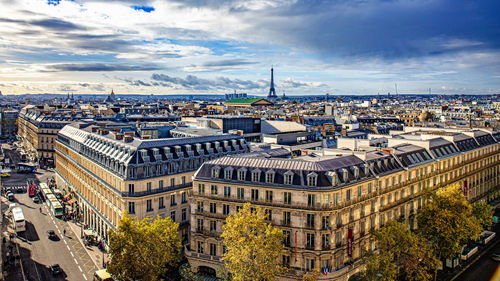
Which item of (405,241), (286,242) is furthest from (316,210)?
(405,241)

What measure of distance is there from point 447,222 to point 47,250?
79248 mm

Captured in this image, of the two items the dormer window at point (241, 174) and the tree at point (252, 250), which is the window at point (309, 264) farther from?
the dormer window at point (241, 174)

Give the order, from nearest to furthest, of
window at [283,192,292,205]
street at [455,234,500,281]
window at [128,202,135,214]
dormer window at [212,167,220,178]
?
window at [283,192,292,205] < dormer window at [212,167,220,178] < street at [455,234,500,281] < window at [128,202,135,214]

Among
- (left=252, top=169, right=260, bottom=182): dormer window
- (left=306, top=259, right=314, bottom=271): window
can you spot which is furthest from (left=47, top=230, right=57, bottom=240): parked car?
(left=306, top=259, right=314, bottom=271): window

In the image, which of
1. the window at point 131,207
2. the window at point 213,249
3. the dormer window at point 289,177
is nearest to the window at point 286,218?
the dormer window at point 289,177

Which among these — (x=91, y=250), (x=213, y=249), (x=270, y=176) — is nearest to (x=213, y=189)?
(x=213, y=249)

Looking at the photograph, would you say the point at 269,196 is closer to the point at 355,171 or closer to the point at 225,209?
the point at 225,209

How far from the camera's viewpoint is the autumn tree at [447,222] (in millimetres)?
73062

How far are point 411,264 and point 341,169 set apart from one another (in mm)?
18181

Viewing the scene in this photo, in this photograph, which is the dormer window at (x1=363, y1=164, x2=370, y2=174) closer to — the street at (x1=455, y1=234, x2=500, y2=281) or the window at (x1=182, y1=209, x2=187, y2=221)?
the street at (x1=455, y1=234, x2=500, y2=281)

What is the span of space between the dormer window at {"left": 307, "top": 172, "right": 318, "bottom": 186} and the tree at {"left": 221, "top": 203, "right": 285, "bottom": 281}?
9.89 meters

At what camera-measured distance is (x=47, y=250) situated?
85.2 m

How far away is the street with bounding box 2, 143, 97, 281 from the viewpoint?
7444 centimetres

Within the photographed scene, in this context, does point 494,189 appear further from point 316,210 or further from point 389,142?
point 316,210
